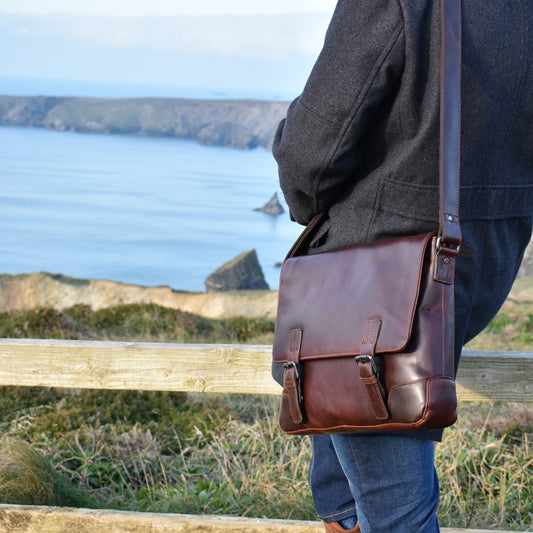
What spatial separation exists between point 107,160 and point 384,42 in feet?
242

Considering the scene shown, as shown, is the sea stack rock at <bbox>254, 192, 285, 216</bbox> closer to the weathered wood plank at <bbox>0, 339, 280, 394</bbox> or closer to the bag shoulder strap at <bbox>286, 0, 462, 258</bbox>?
the weathered wood plank at <bbox>0, 339, 280, 394</bbox>

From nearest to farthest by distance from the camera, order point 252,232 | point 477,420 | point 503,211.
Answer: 1. point 503,211
2. point 477,420
3. point 252,232

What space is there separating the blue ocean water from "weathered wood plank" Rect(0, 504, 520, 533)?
1171 inches

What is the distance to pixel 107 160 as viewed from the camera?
236 feet

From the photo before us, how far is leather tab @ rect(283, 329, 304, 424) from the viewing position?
1365 millimetres

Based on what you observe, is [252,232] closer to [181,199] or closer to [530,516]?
[181,199]

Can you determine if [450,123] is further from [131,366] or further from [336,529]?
[131,366]

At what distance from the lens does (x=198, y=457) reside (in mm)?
3223

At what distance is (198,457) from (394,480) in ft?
6.64

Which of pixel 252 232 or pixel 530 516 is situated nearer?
pixel 530 516

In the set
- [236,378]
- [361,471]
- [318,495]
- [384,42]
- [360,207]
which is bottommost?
[318,495]

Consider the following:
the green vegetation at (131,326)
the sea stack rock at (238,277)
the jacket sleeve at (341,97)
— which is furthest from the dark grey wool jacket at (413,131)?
the sea stack rock at (238,277)

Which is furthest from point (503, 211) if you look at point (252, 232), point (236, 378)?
point (252, 232)

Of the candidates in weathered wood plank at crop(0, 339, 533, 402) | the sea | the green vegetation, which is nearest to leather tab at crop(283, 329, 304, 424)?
weathered wood plank at crop(0, 339, 533, 402)
